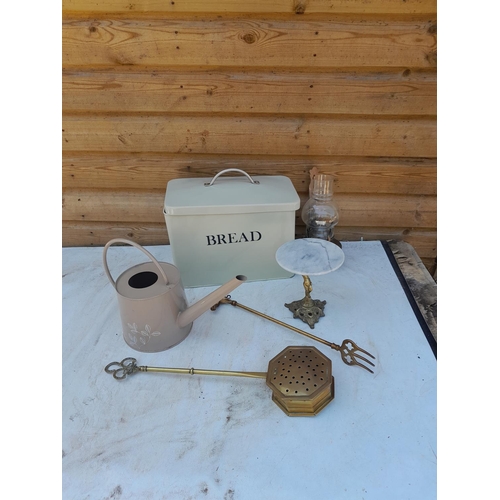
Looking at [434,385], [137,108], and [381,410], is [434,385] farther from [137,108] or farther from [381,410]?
[137,108]

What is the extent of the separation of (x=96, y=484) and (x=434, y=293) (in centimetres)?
87

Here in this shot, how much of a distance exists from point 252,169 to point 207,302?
49 cm

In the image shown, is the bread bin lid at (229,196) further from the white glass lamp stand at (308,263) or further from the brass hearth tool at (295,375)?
the brass hearth tool at (295,375)

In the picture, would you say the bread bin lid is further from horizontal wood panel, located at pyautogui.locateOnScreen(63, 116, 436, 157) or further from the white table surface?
the white table surface

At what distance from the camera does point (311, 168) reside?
1.14 metres

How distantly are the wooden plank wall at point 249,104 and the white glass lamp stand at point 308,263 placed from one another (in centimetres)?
31

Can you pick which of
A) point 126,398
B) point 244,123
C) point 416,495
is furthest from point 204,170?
point 416,495

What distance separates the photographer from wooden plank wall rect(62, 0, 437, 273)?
94 cm

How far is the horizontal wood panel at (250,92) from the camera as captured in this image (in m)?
1.01

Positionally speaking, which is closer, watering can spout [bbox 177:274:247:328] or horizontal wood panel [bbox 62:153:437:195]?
watering can spout [bbox 177:274:247:328]

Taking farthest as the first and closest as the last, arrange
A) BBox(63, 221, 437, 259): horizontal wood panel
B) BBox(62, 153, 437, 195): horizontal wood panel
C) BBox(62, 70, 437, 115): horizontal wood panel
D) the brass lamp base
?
BBox(63, 221, 437, 259): horizontal wood panel
BBox(62, 153, 437, 195): horizontal wood panel
BBox(62, 70, 437, 115): horizontal wood panel
the brass lamp base

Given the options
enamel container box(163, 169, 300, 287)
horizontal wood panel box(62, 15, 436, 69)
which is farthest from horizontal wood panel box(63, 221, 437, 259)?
horizontal wood panel box(62, 15, 436, 69)

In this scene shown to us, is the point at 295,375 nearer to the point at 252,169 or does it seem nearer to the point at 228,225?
the point at 228,225

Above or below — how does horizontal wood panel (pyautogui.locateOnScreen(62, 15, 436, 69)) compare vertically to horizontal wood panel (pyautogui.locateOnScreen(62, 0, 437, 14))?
below
